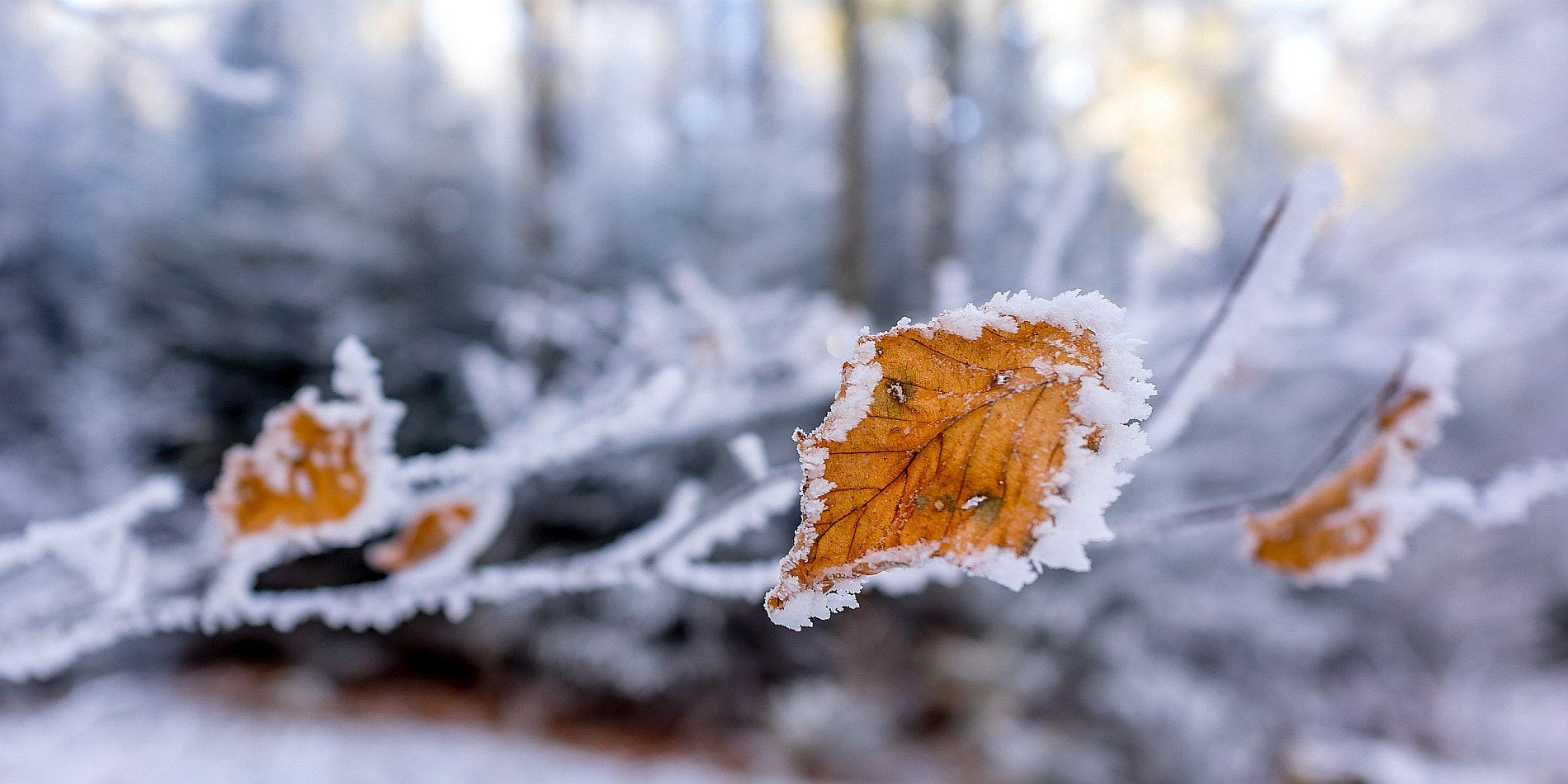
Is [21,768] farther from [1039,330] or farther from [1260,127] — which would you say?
[1260,127]

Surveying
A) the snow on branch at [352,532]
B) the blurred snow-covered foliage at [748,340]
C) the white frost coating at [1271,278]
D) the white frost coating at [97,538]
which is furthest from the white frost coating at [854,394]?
the blurred snow-covered foliage at [748,340]

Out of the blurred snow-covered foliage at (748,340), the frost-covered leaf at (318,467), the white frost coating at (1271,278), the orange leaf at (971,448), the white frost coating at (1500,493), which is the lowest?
the orange leaf at (971,448)

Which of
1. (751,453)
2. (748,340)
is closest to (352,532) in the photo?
(751,453)

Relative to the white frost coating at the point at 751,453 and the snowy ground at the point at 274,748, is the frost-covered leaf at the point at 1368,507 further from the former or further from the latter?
the snowy ground at the point at 274,748

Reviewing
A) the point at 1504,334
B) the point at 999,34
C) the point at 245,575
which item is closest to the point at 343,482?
the point at 245,575

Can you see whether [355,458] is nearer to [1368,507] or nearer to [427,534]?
[427,534]

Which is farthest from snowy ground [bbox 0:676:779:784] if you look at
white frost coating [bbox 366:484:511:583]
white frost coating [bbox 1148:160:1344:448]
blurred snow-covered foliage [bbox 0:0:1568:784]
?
white frost coating [bbox 1148:160:1344:448]
